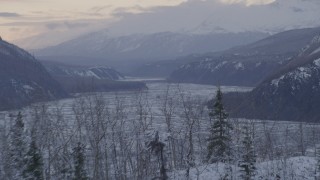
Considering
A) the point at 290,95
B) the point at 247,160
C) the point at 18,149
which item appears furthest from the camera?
the point at 290,95

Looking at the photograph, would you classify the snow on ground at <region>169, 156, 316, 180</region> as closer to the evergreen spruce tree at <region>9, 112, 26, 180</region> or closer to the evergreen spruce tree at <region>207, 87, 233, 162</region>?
the evergreen spruce tree at <region>207, 87, 233, 162</region>

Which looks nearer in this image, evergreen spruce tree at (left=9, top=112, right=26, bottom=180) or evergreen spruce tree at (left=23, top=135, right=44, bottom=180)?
evergreen spruce tree at (left=23, top=135, right=44, bottom=180)

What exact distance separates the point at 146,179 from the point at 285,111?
118 metres

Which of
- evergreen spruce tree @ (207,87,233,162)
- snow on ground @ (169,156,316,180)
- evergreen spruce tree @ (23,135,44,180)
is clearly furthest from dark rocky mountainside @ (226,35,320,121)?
evergreen spruce tree @ (23,135,44,180)

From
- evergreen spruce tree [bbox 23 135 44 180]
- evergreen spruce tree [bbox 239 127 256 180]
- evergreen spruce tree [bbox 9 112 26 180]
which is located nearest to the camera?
evergreen spruce tree [bbox 23 135 44 180]

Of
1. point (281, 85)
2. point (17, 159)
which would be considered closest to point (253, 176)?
point (17, 159)

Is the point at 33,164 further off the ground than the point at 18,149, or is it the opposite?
the point at 18,149

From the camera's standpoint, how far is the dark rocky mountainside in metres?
162

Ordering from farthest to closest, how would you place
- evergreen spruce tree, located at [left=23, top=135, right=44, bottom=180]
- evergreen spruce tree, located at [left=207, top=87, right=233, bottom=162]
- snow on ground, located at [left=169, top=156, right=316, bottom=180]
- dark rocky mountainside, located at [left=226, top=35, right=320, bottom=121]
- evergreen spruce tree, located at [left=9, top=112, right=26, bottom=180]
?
dark rocky mountainside, located at [left=226, top=35, right=320, bottom=121] < evergreen spruce tree, located at [left=207, top=87, right=233, bottom=162] < snow on ground, located at [left=169, top=156, right=316, bottom=180] < evergreen spruce tree, located at [left=9, top=112, right=26, bottom=180] < evergreen spruce tree, located at [left=23, top=135, right=44, bottom=180]

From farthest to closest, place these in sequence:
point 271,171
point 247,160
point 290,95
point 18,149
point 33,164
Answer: point 290,95 < point 271,171 < point 18,149 < point 247,160 < point 33,164

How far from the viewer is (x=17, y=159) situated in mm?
48500

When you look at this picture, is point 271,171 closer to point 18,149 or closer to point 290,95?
point 18,149

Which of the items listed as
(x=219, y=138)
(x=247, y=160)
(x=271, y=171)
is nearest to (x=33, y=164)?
(x=247, y=160)

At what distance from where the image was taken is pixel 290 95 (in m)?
175
